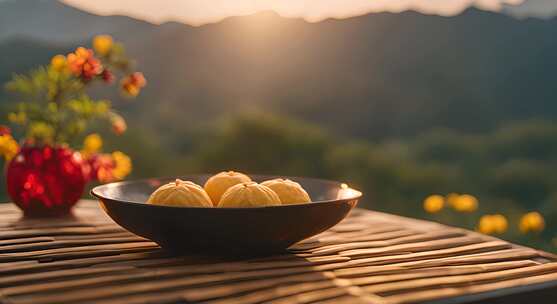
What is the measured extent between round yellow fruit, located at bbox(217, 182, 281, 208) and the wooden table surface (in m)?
0.09

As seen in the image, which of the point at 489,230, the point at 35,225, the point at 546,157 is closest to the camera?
the point at 35,225

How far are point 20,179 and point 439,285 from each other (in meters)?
1.09

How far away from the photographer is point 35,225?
4.88 feet

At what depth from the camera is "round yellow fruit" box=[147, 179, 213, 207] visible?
1.12m

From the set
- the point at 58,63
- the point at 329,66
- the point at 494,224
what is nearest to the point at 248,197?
the point at 58,63

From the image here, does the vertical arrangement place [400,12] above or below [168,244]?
above

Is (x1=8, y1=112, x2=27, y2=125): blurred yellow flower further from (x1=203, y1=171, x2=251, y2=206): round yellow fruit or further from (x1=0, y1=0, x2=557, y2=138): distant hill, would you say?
(x1=0, y1=0, x2=557, y2=138): distant hill

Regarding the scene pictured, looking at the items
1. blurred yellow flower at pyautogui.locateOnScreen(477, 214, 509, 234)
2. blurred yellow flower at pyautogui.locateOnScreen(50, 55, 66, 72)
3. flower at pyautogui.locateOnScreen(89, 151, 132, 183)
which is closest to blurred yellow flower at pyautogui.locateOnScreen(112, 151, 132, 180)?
flower at pyautogui.locateOnScreen(89, 151, 132, 183)

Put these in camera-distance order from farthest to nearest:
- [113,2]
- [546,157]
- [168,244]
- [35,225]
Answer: [546,157] < [113,2] < [35,225] < [168,244]

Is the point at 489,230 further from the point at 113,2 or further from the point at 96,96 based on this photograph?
the point at 96,96

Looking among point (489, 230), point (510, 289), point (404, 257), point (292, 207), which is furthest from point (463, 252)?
point (489, 230)

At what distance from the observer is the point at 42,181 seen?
1.67 m

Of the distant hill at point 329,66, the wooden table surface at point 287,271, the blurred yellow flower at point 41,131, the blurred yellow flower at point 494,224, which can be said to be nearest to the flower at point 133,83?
the blurred yellow flower at point 41,131

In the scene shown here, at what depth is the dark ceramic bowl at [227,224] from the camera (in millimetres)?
1083
